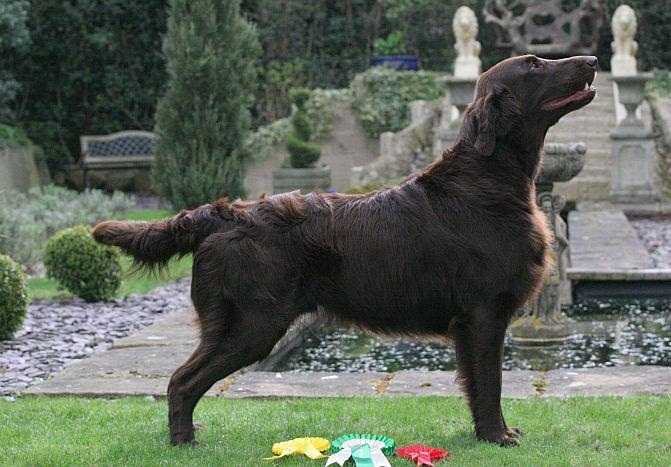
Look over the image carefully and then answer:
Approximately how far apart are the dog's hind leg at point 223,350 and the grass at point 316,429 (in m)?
0.23

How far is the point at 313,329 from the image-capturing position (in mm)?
8781

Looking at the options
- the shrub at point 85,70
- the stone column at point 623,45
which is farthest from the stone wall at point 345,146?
the stone column at point 623,45

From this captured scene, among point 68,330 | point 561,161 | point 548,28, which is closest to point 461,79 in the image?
point 548,28

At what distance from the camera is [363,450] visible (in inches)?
181

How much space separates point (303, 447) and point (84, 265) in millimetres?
5741

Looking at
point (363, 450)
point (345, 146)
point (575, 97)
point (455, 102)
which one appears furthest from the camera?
point (345, 146)

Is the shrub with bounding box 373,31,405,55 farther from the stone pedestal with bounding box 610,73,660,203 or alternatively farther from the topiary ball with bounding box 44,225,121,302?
the topiary ball with bounding box 44,225,121,302

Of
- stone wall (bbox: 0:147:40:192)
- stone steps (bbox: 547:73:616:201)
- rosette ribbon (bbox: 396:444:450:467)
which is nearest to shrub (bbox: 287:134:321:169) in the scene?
stone steps (bbox: 547:73:616:201)

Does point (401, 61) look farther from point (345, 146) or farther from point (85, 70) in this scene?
point (85, 70)

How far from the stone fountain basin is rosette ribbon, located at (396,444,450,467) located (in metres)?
3.49

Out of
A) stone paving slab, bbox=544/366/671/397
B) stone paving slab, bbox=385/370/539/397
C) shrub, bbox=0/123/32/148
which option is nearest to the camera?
stone paving slab, bbox=544/366/671/397

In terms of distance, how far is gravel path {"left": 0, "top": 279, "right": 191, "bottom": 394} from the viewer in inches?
288

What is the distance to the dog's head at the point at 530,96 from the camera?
15.5ft

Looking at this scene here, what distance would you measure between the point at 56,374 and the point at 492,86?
333cm
